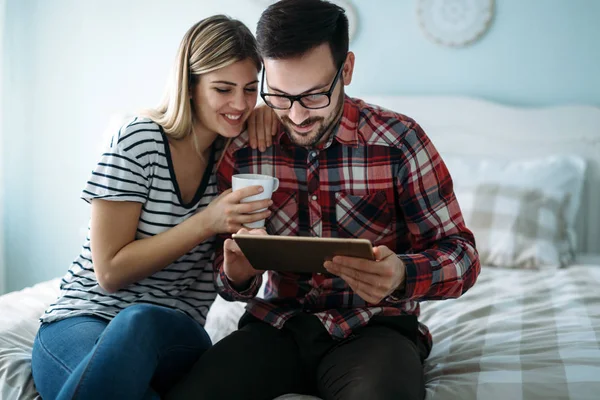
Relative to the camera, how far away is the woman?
50.1 inches

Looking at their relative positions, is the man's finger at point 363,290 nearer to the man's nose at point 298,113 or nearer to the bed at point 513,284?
the bed at point 513,284

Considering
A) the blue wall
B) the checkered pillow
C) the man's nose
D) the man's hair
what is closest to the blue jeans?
the man's nose

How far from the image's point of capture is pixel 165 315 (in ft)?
4.20

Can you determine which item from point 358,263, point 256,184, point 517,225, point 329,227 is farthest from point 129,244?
point 517,225

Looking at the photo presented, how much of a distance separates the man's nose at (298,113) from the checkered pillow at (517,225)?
1182mm

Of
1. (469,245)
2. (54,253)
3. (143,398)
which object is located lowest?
(54,253)

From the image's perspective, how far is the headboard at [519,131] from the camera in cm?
259

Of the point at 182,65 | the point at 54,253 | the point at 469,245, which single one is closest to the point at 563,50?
the point at 469,245

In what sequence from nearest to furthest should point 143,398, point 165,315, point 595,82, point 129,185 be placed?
point 143,398 < point 165,315 < point 129,185 < point 595,82

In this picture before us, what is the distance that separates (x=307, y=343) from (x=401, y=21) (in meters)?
1.82

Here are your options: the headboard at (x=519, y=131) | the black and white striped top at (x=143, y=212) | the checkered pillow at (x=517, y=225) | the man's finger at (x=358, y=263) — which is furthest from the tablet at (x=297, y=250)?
the headboard at (x=519, y=131)

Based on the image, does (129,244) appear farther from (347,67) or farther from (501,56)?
(501,56)

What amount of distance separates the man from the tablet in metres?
0.11

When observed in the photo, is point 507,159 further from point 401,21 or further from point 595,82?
point 401,21
